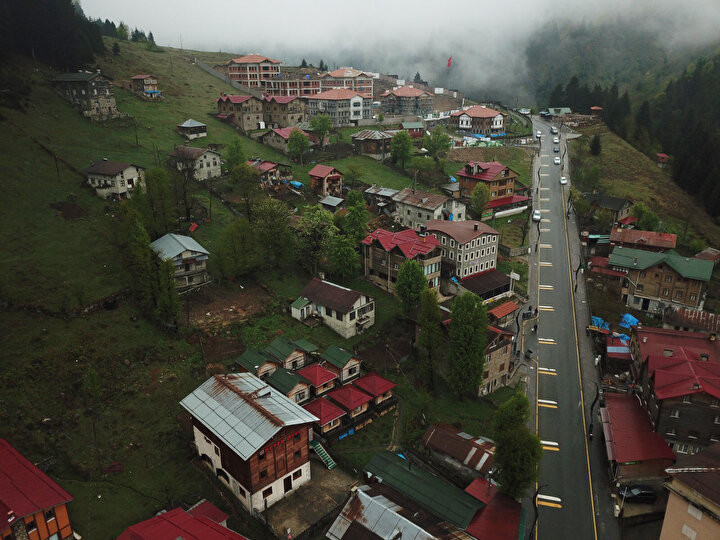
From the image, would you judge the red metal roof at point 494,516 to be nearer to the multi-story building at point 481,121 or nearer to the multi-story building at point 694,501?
the multi-story building at point 694,501

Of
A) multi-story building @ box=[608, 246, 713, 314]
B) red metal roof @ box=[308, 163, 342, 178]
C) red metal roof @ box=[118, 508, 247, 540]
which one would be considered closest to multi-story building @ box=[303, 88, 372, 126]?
red metal roof @ box=[308, 163, 342, 178]

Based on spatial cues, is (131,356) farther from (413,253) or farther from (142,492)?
(413,253)

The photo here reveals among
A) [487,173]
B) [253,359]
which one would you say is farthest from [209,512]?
[487,173]

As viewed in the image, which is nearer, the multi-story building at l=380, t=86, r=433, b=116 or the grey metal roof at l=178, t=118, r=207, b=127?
the grey metal roof at l=178, t=118, r=207, b=127

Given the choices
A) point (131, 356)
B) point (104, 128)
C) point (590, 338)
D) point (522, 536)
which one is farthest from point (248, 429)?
point (104, 128)

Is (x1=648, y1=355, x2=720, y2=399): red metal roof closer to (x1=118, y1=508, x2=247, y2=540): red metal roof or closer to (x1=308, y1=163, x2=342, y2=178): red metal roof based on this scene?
(x1=118, y1=508, x2=247, y2=540): red metal roof

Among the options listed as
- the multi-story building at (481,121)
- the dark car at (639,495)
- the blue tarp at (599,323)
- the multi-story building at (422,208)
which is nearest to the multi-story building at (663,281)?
the blue tarp at (599,323)
